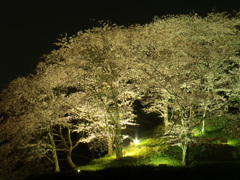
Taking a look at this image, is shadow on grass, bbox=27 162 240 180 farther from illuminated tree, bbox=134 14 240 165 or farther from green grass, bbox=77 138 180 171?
green grass, bbox=77 138 180 171

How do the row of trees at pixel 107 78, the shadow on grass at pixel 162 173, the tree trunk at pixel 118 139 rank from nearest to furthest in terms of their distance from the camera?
the shadow on grass at pixel 162 173, the row of trees at pixel 107 78, the tree trunk at pixel 118 139

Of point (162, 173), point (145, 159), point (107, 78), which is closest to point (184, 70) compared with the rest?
point (107, 78)

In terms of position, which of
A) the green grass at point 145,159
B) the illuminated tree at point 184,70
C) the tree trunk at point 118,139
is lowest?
the green grass at point 145,159

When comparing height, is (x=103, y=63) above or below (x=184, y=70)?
above

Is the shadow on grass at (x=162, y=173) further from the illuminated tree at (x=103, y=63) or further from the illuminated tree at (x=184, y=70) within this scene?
the illuminated tree at (x=103, y=63)

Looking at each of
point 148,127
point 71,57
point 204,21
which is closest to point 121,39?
point 71,57

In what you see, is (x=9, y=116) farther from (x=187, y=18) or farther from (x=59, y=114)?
(x=187, y=18)

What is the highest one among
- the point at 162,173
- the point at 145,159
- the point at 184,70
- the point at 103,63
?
the point at 103,63

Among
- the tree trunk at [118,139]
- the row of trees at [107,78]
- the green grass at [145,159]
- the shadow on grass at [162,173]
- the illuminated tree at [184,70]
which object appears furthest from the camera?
the tree trunk at [118,139]

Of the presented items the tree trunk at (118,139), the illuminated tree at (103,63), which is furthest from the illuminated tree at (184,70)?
the tree trunk at (118,139)

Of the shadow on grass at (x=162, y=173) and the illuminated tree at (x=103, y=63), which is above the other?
the illuminated tree at (x=103, y=63)

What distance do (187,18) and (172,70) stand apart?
374 inches

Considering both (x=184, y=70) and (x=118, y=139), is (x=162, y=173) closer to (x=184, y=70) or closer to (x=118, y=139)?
(x=184, y=70)

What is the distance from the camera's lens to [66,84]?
17531mm
